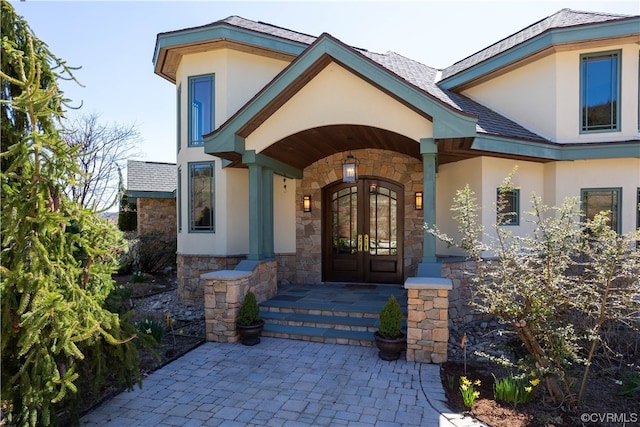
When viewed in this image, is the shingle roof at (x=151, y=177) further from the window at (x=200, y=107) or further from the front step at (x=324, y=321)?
the front step at (x=324, y=321)

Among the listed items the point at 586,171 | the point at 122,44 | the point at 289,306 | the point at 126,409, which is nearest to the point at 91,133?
the point at 122,44

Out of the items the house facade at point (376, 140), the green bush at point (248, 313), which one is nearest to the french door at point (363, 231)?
the house facade at point (376, 140)

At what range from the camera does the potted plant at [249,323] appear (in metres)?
6.15

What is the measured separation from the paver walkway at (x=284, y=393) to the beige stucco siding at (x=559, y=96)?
233 inches

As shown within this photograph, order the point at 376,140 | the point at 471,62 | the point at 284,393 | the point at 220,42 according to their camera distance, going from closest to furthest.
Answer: the point at 284,393
the point at 376,140
the point at 220,42
the point at 471,62

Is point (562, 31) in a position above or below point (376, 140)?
above

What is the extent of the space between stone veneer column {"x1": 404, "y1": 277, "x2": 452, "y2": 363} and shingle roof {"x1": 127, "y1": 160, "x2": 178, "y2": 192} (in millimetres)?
10410

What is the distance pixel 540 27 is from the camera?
8.78 metres

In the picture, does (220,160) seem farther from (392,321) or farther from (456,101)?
(392,321)

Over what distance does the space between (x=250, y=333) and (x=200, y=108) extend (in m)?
5.73

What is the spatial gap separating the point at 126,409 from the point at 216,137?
4.70 meters

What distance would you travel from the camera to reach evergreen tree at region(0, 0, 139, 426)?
322 centimetres

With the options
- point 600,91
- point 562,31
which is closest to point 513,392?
point 600,91

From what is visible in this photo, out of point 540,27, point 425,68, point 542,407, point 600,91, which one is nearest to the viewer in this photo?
point 542,407
